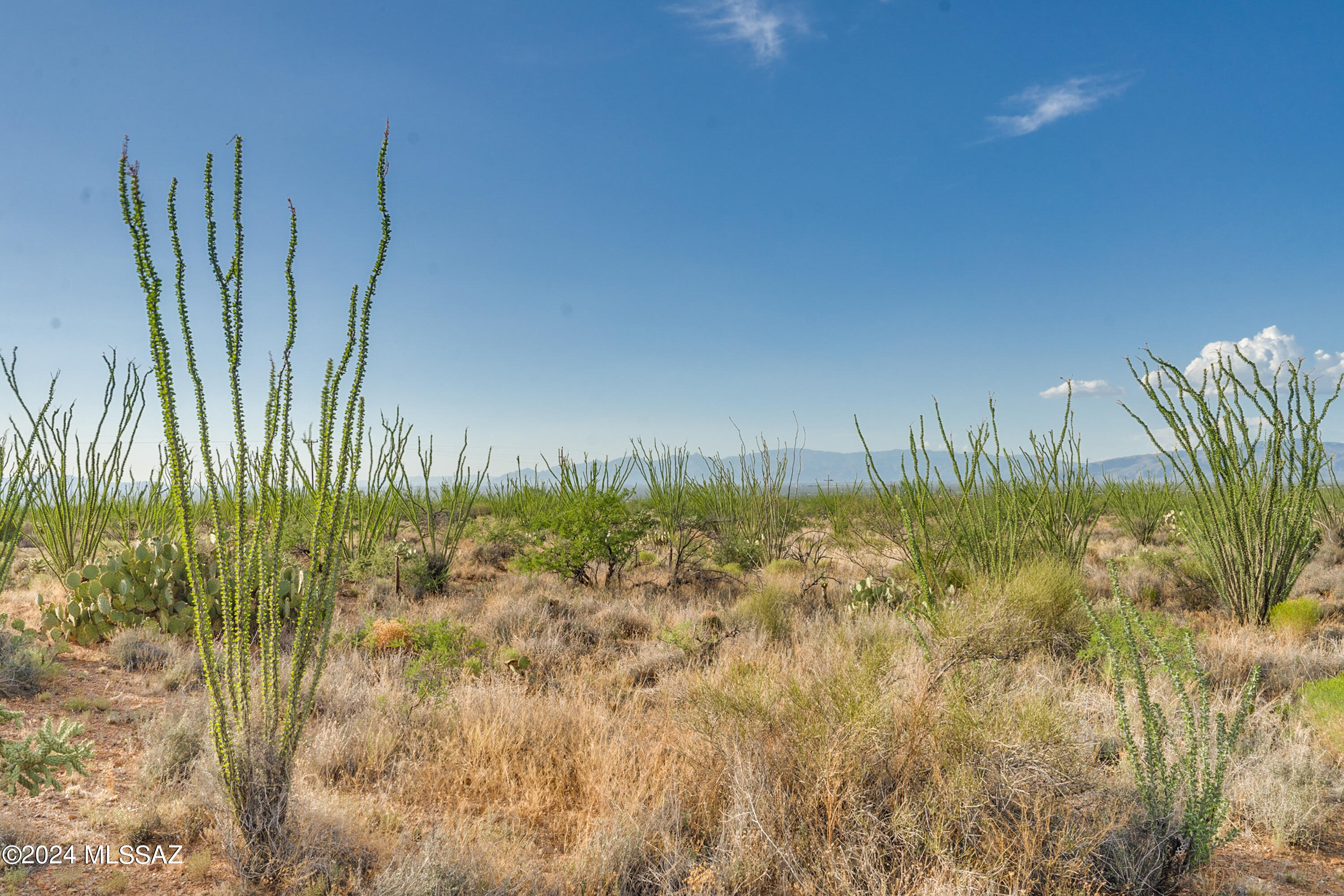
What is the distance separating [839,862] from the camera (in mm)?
2793

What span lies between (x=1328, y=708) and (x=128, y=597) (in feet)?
29.4

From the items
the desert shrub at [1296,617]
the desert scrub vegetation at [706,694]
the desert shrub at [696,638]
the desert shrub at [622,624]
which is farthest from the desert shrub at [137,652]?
the desert shrub at [1296,617]

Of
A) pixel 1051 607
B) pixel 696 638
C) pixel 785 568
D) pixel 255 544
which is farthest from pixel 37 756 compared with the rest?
pixel 785 568

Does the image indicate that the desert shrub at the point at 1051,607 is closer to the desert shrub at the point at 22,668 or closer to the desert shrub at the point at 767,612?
the desert shrub at the point at 767,612

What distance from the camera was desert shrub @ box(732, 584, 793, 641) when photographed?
258 inches

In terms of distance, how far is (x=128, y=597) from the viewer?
5.96 m

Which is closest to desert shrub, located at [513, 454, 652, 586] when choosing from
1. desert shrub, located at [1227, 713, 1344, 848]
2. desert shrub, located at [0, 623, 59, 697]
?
desert shrub, located at [0, 623, 59, 697]

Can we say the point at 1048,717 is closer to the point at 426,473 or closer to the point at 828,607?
the point at 828,607

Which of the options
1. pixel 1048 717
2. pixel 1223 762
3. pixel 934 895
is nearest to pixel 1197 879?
pixel 1223 762

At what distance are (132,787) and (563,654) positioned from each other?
3.09 meters

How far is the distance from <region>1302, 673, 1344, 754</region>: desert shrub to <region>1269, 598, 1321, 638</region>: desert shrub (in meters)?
2.36

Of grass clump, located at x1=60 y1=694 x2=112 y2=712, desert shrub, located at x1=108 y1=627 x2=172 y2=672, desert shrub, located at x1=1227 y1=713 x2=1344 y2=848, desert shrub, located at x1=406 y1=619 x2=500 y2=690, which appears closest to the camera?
desert shrub, located at x1=1227 y1=713 x2=1344 y2=848

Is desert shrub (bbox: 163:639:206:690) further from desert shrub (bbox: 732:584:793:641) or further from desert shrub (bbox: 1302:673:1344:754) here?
desert shrub (bbox: 1302:673:1344:754)

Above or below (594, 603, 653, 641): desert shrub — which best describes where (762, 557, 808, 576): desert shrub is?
above
